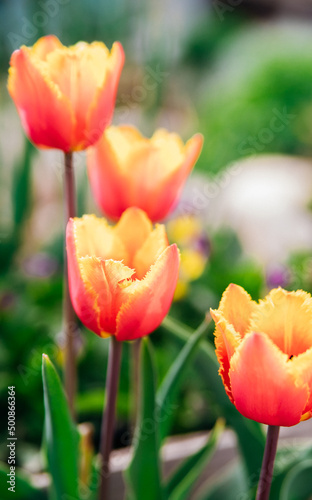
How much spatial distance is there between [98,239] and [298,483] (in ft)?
0.88

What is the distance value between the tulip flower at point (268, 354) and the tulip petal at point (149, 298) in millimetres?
40

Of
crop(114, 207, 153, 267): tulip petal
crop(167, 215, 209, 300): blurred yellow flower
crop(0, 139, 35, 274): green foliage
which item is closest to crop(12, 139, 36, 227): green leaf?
crop(0, 139, 35, 274): green foliage

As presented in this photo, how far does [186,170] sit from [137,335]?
195 millimetres

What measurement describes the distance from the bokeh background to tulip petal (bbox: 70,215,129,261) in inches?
6.9

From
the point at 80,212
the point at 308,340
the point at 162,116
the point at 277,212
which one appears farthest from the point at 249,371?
the point at 162,116

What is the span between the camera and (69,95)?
474 mm

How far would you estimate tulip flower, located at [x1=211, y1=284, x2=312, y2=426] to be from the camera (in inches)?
12.6

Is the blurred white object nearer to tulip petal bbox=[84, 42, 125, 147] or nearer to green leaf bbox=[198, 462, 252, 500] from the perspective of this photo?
green leaf bbox=[198, 462, 252, 500]

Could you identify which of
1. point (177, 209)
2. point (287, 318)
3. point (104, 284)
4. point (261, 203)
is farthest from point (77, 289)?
point (261, 203)

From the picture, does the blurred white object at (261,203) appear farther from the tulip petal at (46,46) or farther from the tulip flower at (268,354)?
the tulip flower at (268,354)

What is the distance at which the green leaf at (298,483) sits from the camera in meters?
0.51

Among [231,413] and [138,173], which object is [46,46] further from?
[231,413]

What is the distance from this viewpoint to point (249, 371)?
1.07ft

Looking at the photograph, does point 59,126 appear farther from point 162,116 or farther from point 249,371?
point 162,116
